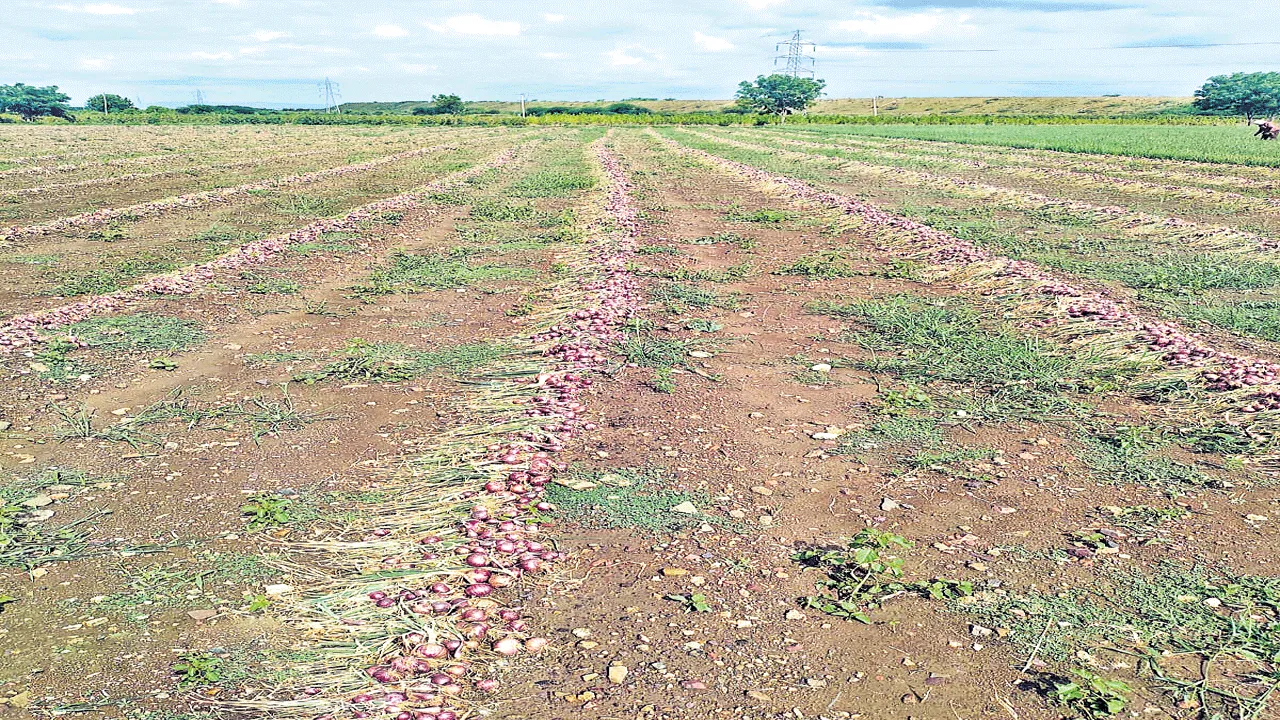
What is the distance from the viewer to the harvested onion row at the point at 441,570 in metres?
3.65

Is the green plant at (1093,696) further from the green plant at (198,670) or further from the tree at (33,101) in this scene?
the tree at (33,101)

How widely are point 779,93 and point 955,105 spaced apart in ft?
95.2

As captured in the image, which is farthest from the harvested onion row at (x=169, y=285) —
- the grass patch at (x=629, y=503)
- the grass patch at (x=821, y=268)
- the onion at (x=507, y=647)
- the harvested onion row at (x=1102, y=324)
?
the harvested onion row at (x=1102, y=324)

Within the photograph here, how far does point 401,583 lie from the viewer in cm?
439

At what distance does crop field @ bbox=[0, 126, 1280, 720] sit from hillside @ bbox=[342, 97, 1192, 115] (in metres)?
114

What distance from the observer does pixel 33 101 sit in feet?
354

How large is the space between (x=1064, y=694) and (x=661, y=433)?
333 centimetres

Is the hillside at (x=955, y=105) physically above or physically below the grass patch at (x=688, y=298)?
above

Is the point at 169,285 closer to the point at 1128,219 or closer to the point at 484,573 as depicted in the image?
the point at 484,573

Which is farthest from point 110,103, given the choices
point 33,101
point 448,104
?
point 448,104

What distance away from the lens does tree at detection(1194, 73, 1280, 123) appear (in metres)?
112

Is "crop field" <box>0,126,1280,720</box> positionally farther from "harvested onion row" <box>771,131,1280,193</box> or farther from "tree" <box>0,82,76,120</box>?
"tree" <box>0,82,76,120</box>

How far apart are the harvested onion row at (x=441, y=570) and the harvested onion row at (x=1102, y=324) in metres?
4.73

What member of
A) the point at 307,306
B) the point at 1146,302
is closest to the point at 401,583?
the point at 307,306
